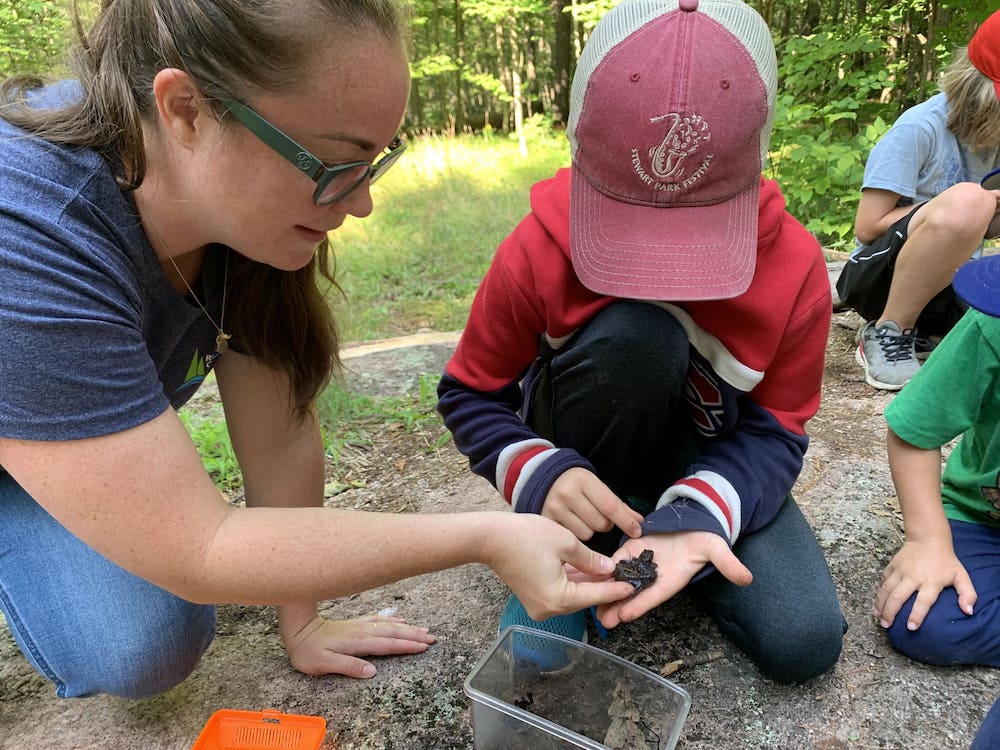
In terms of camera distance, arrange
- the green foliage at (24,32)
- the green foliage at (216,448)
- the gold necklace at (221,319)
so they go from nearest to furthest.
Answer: the gold necklace at (221,319), the green foliage at (216,448), the green foliage at (24,32)

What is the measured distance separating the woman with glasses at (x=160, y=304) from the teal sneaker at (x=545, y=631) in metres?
0.15

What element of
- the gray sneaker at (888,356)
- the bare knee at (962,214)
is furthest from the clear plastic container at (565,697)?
the bare knee at (962,214)

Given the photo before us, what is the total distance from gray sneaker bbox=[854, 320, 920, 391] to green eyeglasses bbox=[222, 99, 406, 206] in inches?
81.2

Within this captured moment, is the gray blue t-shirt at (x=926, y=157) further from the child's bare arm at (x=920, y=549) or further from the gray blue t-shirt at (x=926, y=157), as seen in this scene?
the child's bare arm at (x=920, y=549)

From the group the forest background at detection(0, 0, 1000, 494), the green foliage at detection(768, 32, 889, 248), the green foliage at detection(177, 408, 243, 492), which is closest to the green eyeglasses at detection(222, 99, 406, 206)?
the forest background at detection(0, 0, 1000, 494)

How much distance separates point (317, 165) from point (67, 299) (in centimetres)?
39

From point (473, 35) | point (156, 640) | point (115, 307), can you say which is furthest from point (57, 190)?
point (473, 35)

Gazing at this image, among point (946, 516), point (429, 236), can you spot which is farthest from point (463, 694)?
point (429, 236)

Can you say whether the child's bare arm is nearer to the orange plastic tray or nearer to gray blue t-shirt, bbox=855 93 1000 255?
the orange plastic tray

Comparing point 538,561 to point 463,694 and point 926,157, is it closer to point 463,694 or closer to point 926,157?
point 463,694

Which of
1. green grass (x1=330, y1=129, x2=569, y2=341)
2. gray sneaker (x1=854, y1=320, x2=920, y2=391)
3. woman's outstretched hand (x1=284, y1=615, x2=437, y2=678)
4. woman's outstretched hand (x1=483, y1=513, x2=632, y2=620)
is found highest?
woman's outstretched hand (x1=483, y1=513, x2=632, y2=620)

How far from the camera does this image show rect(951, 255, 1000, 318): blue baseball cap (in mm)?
1162

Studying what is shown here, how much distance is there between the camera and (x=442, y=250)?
5.42 meters

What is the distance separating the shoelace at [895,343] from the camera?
2598 mm
